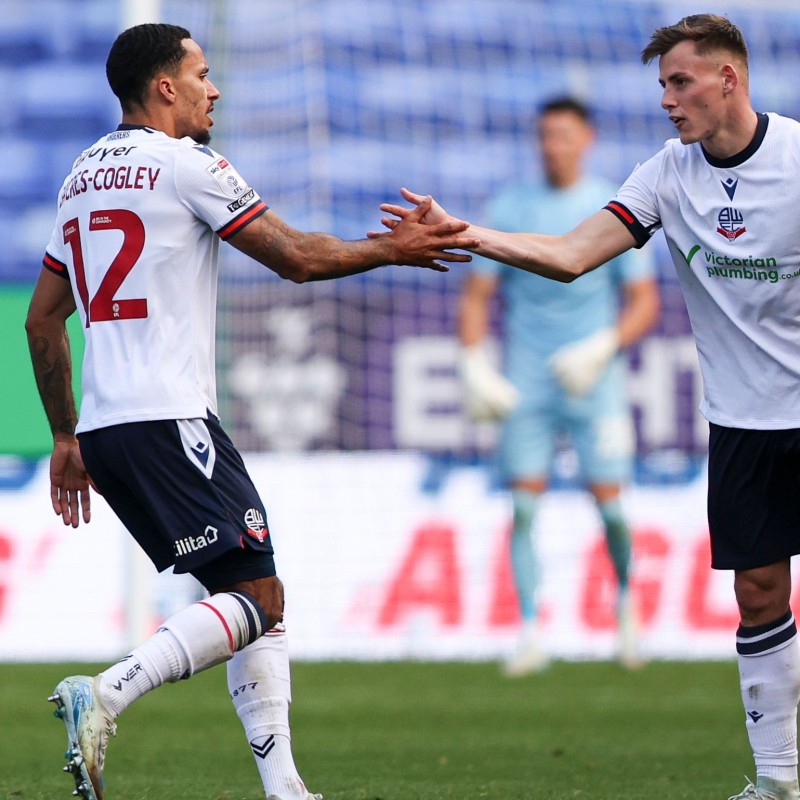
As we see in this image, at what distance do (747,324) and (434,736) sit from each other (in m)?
2.79

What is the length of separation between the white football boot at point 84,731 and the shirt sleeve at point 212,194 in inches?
46.0

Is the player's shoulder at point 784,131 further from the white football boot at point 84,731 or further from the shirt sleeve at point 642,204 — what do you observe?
the white football boot at point 84,731

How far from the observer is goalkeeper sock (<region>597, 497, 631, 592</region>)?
379 inches

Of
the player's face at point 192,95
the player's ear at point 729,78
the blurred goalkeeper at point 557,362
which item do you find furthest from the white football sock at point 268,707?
the blurred goalkeeper at point 557,362

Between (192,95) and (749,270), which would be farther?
(749,270)

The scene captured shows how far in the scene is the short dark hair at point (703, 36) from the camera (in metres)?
4.86

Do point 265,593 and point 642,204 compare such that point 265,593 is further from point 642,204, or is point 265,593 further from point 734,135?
point 734,135

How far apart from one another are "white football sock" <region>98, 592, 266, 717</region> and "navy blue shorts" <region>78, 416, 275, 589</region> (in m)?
0.11

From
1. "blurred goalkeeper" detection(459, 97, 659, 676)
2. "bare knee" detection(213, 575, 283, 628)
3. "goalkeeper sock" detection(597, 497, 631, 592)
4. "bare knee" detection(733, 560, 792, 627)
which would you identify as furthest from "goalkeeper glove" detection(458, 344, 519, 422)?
"bare knee" detection(213, 575, 283, 628)

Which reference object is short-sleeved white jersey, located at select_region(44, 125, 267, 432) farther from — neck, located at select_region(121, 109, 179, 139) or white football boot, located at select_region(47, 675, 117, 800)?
white football boot, located at select_region(47, 675, 117, 800)

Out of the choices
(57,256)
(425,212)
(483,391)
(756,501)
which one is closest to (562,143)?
(483,391)

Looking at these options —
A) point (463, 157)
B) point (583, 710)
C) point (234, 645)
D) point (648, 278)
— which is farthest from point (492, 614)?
point (234, 645)

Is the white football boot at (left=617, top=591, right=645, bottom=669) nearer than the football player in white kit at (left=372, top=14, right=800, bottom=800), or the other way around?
the football player in white kit at (left=372, top=14, right=800, bottom=800)

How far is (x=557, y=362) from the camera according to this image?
9914mm
